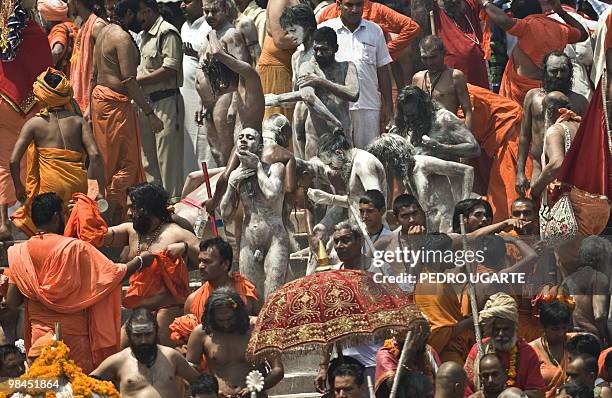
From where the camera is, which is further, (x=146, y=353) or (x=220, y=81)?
(x=220, y=81)

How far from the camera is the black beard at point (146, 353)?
19.7 m

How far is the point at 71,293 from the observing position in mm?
20406

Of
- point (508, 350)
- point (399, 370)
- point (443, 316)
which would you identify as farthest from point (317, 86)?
point (399, 370)

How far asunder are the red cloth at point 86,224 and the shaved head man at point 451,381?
318 centimetres

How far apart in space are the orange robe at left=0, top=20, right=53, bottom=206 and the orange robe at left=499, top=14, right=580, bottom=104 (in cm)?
383

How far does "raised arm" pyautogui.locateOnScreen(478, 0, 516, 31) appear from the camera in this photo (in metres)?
24.1

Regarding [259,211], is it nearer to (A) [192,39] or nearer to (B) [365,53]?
(B) [365,53]

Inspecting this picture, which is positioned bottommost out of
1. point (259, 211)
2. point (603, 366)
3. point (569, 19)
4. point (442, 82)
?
point (603, 366)

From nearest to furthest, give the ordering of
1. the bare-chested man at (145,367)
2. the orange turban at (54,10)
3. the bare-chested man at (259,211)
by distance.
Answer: the bare-chested man at (145,367) → the bare-chested man at (259,211) → the orange turban at (54,10)

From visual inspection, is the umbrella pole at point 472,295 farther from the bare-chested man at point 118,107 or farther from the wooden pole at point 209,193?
the bare-chested man at point 118,107

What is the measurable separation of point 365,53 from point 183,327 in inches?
168

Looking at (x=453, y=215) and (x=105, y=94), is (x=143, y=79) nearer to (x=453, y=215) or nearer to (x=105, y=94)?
(x=105, y=94)

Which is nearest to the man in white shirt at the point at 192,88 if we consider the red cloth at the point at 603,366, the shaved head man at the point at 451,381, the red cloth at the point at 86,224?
the red cloth at the point at 86,224

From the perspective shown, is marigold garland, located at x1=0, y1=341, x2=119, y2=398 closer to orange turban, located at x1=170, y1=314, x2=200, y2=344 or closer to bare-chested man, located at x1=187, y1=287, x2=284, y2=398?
bare-chested man, located at x1=187, y1=287, x2=284, y2=398
